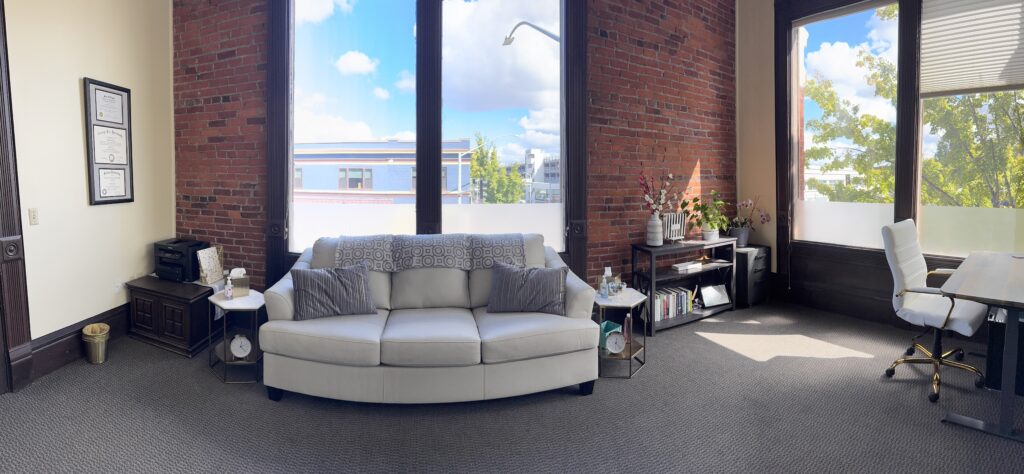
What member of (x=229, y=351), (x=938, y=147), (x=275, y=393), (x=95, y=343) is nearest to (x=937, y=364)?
(x=938, y=147)

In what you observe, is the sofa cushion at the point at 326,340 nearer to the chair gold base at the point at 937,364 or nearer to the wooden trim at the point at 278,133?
the wooden trim at the point at 278,133

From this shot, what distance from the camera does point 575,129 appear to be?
4582 mm

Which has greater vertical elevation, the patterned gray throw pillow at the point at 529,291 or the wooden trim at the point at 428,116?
the wooden trim at the point at 428,116

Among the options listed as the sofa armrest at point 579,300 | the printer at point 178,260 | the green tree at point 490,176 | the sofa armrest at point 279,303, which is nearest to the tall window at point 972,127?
the sofa armrest at point 579,300

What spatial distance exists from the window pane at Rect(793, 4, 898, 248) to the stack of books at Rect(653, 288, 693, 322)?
1482 mm

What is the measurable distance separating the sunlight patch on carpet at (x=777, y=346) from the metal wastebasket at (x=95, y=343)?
14.7 ft

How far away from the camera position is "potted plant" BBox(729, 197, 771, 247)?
5.42 m

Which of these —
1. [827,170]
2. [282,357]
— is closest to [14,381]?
[282,357]

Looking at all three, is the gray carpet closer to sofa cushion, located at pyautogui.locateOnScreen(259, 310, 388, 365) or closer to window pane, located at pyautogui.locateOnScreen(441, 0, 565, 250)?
sofa cushion, located at pyautogui.locateOnScreen(259, 310, 388, 365)

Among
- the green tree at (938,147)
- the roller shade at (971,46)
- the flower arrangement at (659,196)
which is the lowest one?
the flower arrangement at (659,196)

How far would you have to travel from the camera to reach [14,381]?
Answer: 3.35 metres

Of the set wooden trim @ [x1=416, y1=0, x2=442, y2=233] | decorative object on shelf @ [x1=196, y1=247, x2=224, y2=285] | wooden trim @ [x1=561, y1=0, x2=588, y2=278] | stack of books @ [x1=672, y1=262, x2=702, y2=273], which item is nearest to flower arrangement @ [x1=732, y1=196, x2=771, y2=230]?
stack of books @ [x1=672, y1=262, x2=702, y2=273]

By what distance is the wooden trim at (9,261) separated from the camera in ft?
10.8

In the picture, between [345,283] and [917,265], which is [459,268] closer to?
[345,283]
